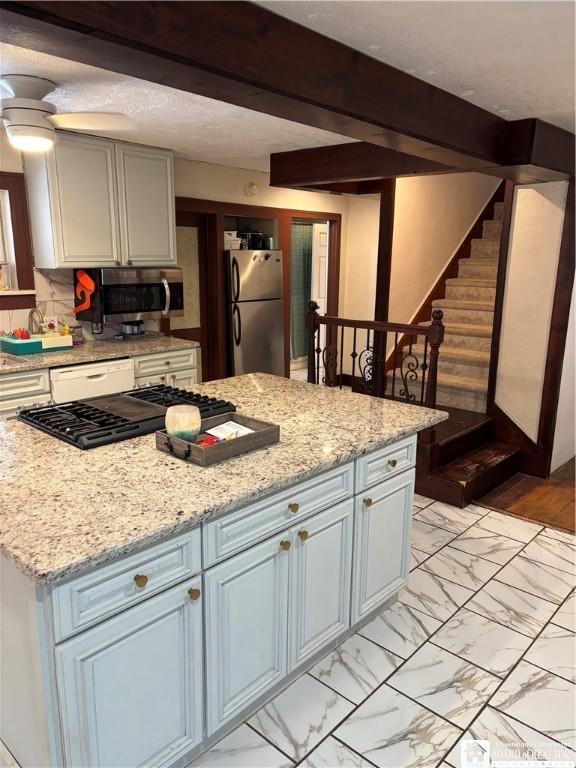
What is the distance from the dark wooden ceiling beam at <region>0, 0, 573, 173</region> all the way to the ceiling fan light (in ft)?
3.89

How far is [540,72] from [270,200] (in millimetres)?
3565

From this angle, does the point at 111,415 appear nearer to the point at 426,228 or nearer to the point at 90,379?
the point at 90,379

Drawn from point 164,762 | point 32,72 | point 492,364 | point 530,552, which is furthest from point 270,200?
point 164,762

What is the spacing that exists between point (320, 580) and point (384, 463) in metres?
0.55

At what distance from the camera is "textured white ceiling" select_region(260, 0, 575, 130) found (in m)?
1.63

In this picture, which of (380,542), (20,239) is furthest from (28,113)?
(380,542)

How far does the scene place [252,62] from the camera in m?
1.64

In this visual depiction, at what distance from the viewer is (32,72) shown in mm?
2439

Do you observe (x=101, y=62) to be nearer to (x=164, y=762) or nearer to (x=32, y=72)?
(x=32, y=72)

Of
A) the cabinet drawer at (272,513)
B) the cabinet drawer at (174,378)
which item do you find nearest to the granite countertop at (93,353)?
the cabinet drawer at (174,378)

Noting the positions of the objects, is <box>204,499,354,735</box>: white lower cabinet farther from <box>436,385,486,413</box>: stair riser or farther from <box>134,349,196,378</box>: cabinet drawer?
<box>436,385,486,413</box>: stair riser

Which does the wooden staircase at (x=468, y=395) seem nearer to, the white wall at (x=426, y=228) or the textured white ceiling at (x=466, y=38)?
the white wall at (x=426, y=228)

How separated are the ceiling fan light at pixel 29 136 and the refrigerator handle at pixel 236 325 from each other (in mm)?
2667

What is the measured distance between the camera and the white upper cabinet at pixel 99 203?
12.0 ft
